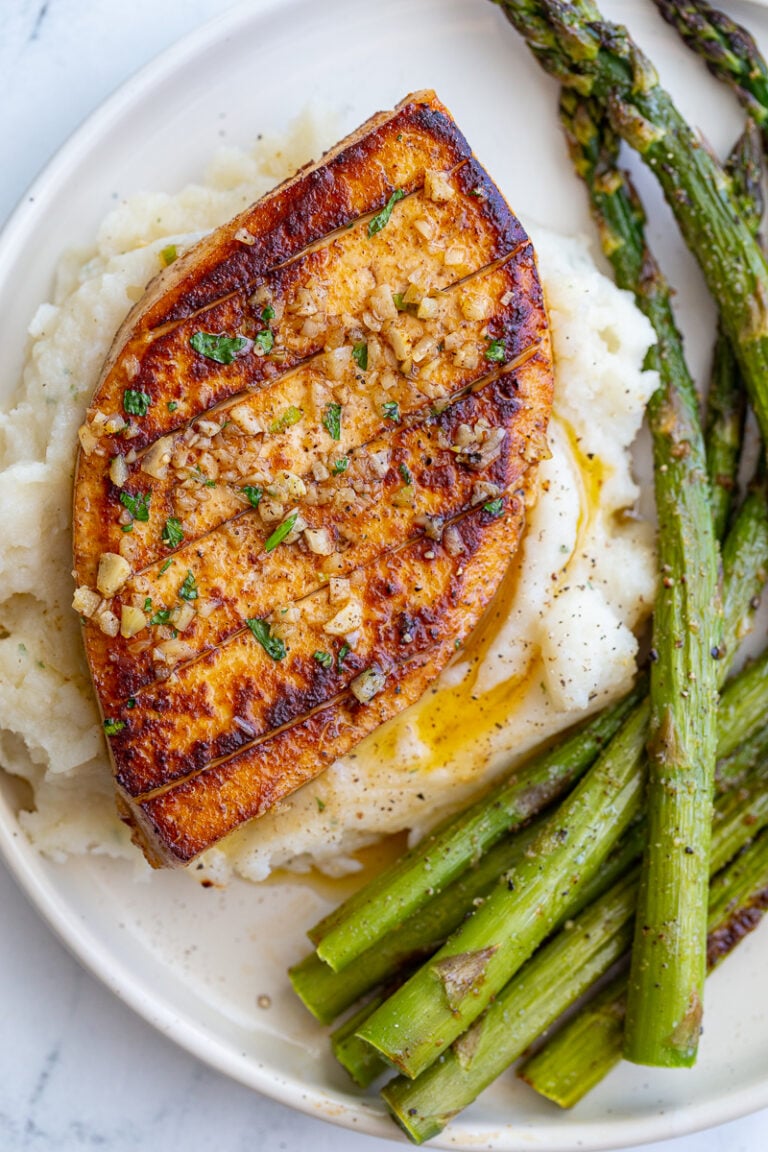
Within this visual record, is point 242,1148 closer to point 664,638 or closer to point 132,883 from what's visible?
point 132,883

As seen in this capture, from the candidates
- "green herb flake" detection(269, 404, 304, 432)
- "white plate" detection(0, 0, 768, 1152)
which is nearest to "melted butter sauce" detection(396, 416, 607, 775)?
"white plate" detection(0, 0, 768, 1152)

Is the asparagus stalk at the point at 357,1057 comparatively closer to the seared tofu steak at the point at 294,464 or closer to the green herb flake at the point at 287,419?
the seared tofu steak at the point at 294,464

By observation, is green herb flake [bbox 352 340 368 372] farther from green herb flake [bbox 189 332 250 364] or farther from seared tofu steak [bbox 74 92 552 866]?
green herb flake [bbox 189 332 250 364]

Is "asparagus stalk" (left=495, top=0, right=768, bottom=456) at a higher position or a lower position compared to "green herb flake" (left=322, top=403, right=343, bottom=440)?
higher

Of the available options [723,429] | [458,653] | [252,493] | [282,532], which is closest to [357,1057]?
[458,653]

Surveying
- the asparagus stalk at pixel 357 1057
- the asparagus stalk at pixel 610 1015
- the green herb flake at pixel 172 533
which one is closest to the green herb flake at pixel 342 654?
the green herb flake at pixel 172 533
